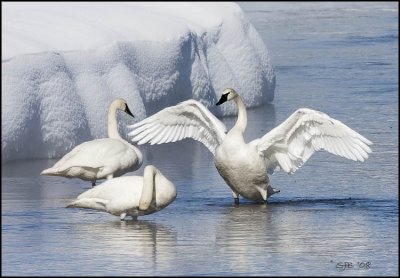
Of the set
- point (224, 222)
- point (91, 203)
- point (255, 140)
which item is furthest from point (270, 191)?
point (91, 203)

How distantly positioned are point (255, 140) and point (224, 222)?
1.50 meters

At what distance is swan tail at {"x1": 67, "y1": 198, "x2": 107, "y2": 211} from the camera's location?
13070mm

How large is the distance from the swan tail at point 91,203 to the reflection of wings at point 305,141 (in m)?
2.00

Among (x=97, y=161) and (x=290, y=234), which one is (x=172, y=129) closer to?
(x=97, y=161)

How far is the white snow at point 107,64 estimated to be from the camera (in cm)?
1620

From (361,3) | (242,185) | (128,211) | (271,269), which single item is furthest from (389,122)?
(361,3)

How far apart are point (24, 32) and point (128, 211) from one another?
220 inches

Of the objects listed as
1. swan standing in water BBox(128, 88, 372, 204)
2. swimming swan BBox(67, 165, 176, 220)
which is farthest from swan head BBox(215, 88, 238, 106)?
swimming swan BBox(67, 165, 176, 220)

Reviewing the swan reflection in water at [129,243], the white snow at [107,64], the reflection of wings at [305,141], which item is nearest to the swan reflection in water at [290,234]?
the swan reflection in water at [129,243]

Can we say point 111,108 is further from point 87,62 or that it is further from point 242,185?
point 242,185

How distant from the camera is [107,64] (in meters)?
18.3

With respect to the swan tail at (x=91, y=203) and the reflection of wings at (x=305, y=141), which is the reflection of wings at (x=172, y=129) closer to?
the reflection of wings at (x=305, y=141)

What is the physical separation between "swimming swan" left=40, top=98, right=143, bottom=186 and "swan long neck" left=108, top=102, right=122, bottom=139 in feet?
3.19

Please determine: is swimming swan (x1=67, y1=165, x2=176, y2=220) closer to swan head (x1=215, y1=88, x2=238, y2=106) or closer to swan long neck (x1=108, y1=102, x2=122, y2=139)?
swan head (x1=215, y1=88, x2=238, y2=106)
